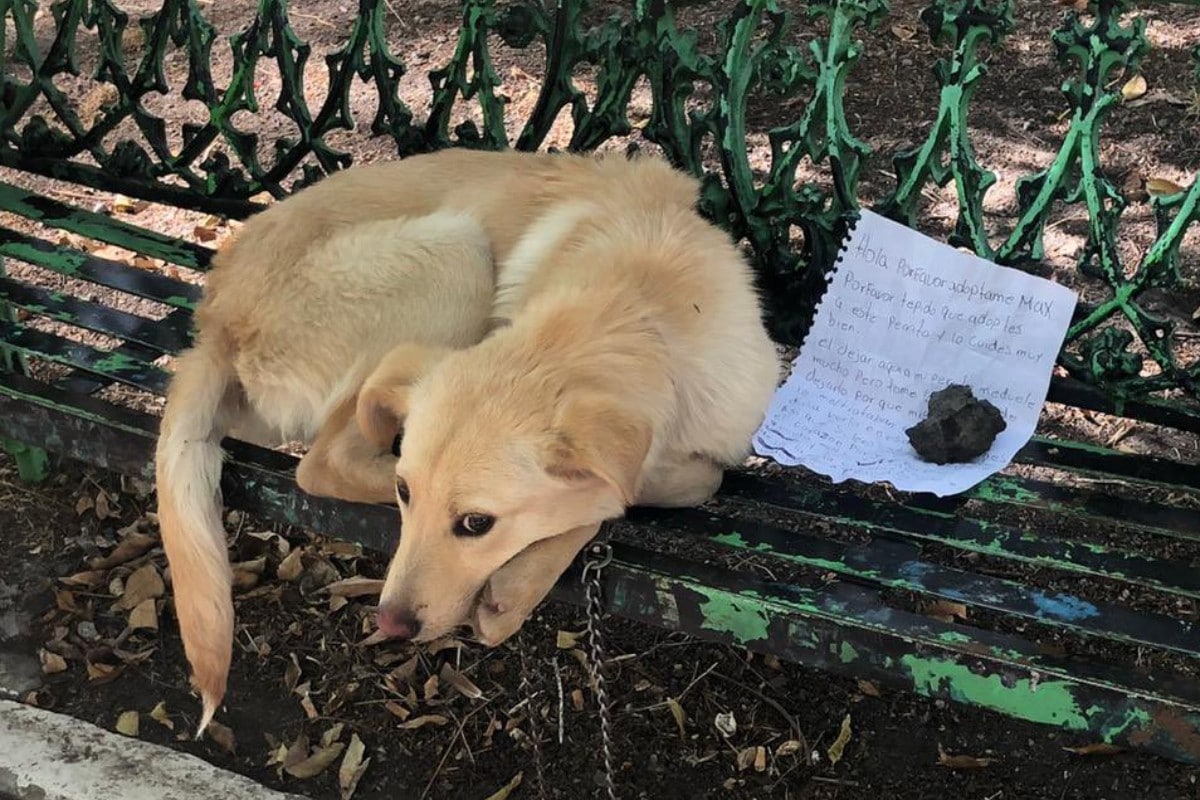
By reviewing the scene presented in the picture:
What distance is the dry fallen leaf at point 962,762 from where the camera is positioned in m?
2.74

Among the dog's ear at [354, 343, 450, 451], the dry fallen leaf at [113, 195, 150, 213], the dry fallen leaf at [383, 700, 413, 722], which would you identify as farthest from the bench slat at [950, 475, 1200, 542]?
the dry fallen leaf at [113, 195, 150, 213]

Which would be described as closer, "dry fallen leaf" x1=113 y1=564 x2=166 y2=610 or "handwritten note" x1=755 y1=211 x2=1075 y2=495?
"handwritten note" x1=755 y1=211 x2=1075 y2=495

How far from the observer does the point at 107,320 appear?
2900mm

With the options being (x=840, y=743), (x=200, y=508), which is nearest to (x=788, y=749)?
(x=840, y=743)

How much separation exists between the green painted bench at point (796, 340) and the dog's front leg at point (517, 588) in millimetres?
94

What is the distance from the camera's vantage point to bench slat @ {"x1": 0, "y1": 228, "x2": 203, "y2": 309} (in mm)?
3000

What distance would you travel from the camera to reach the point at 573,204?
8.80ft

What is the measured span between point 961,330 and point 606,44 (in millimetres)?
1051

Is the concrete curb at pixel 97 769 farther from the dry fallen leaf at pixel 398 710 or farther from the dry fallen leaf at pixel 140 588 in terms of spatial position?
the dry fallen leaf at pixel 140 588

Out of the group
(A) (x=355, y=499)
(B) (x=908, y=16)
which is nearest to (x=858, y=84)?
(B) (x=908, y=16)

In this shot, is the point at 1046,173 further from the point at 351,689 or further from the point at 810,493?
the point at 351,689

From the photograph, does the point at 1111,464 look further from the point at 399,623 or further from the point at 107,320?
the point at 107,320

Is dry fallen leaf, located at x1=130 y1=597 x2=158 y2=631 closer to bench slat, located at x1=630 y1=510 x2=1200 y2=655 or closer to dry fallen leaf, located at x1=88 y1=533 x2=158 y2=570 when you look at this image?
dry fallen leaf, located at x1=88 y1=533 x2=158 y2=570

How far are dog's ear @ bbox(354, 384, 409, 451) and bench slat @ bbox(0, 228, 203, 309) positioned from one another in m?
0.89
